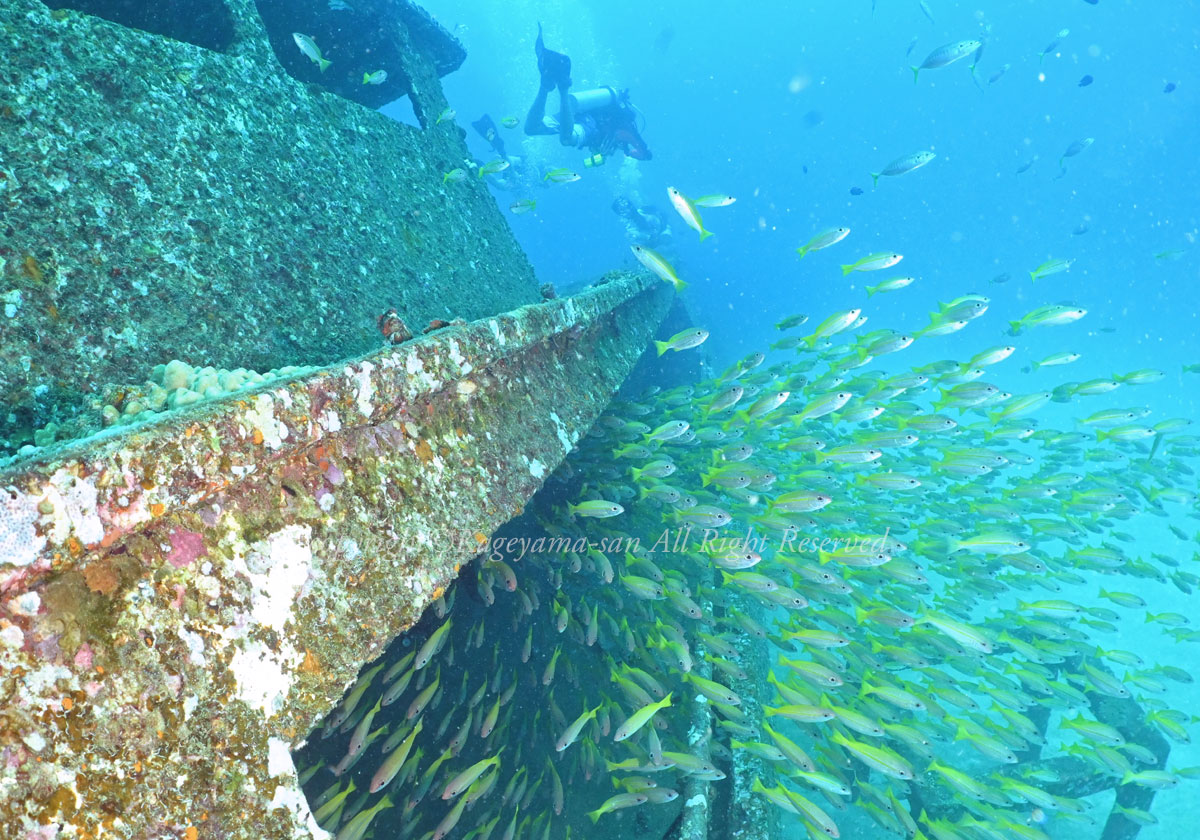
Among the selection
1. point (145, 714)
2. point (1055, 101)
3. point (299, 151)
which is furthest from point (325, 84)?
point (1055, 101)

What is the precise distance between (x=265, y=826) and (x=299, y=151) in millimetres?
3512

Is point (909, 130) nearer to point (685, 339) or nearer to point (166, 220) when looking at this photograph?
point (685, 339)

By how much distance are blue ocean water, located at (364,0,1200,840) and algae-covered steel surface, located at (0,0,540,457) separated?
62.2 meters

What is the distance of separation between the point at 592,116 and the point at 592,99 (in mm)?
461

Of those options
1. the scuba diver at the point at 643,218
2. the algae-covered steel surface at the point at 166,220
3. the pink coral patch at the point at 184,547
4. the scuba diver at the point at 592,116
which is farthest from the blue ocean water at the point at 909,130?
the pink coral patch at the point at 184,547

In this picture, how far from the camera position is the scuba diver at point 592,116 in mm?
16391

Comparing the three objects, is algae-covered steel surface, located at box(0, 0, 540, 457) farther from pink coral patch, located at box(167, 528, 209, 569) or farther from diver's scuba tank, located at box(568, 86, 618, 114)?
diver's scuba tank, located at box(568, 86, 618, 114)

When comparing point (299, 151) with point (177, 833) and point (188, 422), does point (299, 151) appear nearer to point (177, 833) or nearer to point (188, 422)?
point (188, 422)

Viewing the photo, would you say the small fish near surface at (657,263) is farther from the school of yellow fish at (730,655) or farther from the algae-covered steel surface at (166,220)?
the algae-covered steel surface at (166,220)

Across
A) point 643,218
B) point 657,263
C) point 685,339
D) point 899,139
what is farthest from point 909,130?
point 657,263

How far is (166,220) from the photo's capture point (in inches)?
93.2

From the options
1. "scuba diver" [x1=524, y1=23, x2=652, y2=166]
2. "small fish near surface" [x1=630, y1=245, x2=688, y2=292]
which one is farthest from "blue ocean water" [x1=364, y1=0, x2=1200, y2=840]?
"small fish near surface" [x1=630, y1=245, x2=688, y2=292]

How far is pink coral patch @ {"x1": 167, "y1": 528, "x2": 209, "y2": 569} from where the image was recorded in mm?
1276

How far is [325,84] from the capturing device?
7699mm
